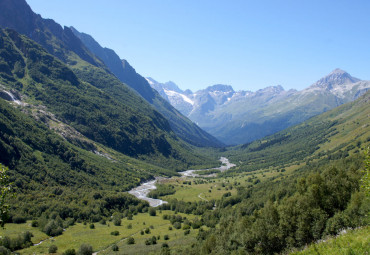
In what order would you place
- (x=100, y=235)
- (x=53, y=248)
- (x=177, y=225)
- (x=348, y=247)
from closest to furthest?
(x=348, y=247) → (x=53, y=248) → (x=100, y=235) → (x=177, y=225)

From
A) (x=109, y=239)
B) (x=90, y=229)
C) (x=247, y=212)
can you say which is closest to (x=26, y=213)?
(x=90, y=229)

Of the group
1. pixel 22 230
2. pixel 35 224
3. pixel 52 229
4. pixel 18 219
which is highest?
A: pixel 18 219

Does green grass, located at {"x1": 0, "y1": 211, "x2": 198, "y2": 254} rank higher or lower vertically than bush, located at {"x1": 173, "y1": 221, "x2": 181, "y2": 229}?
higher

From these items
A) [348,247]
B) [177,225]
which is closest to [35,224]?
[177,225]

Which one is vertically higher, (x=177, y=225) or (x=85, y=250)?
(x=85, y=250)

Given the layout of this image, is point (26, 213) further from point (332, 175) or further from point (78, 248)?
point (332, 175)

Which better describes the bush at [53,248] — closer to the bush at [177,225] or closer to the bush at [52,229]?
the bush at [52,229]

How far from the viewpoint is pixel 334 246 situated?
31281 millimetres

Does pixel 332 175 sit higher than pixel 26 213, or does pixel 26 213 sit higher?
pixel 332 175

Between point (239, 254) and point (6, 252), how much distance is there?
69.7 metres

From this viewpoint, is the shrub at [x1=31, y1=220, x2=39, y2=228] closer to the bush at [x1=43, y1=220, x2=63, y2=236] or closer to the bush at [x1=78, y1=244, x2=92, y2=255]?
the bush at [x1=43, y1=220, x2=63, y2=236]

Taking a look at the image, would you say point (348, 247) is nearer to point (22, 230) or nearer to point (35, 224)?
point (22, 230)

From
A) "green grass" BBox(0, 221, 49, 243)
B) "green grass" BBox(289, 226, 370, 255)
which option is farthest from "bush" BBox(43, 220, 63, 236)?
"green grass" BBox(289, 226, 370, 255)

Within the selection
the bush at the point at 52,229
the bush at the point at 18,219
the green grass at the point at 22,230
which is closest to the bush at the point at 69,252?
the green grass at the point at 22,230
